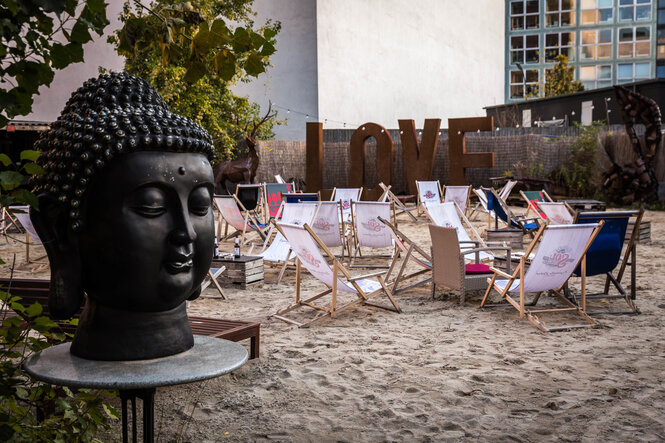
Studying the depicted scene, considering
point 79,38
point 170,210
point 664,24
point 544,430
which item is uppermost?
point 664,24

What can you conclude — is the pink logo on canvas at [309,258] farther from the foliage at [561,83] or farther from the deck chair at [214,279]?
the foliage at [561,83]

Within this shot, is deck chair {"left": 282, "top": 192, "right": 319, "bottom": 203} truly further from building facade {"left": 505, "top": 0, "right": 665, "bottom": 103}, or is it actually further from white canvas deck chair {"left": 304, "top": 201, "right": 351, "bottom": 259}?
building facade {"left": 505, "top": 0, "right": 665, "bottom": 103}

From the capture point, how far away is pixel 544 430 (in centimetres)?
322

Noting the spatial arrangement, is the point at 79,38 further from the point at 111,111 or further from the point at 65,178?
the point at 65,178

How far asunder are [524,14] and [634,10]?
826cm

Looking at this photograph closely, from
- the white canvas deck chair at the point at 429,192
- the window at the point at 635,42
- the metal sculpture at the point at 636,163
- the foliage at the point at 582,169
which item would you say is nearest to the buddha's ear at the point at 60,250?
the white canvas deck chair at the point at 429,192

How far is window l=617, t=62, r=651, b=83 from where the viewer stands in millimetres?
52219

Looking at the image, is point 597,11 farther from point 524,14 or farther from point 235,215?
point 235,215

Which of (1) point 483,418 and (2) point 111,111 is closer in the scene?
(2) point 111,111

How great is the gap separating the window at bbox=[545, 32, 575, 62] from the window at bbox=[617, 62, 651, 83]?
154 inches

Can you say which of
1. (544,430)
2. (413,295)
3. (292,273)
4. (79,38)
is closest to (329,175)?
(292,273)

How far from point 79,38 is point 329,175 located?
65.2ft

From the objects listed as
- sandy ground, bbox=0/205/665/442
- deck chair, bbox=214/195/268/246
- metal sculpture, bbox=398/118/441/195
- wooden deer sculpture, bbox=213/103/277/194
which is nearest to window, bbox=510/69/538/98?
metal sculpture, bbox=398/118/441/195

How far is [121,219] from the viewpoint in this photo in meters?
1.94
